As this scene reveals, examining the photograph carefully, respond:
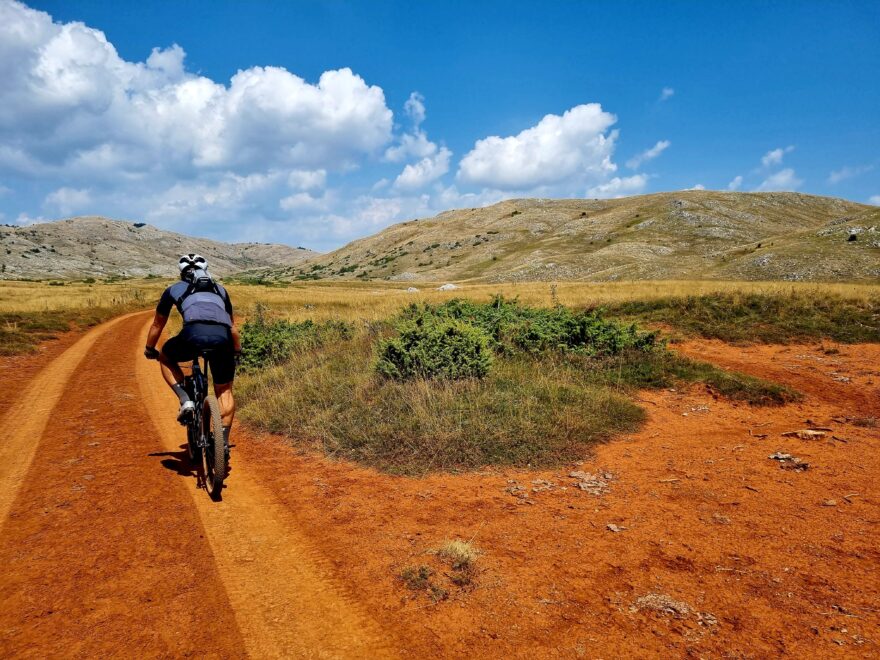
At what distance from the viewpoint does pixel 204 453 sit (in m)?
6.00

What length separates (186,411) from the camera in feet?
19.6

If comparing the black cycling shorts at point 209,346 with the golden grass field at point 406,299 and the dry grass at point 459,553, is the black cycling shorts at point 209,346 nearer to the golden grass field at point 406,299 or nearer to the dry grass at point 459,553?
the dry grass at point 459,553

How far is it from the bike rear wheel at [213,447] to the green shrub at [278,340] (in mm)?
6714

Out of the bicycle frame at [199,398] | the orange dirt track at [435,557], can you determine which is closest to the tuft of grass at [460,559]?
the orange dirt track at [435,557]

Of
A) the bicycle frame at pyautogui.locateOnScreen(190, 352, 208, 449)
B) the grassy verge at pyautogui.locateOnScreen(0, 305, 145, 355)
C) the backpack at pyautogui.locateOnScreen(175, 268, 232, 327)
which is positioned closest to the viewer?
the backpack at pyautogui.locateOnScreen(175, 268, 232, 327)

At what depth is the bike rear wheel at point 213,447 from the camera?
543 cm

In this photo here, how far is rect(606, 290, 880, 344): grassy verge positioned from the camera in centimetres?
1655

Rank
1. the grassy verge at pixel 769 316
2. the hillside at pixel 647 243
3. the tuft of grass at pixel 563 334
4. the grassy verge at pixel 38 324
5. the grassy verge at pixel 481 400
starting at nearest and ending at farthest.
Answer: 1. the grassy verge at pixel 481 400
2. the tuft of grass at pixel 563 334
3. the grassy verge at pixel 769 316
4. the grassy verge at pixel 38 324
5. the hillside at pixel 647 243

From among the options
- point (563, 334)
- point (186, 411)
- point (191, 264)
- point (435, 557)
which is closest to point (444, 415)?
point (435, 557)

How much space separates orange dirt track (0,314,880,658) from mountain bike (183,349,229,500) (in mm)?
281

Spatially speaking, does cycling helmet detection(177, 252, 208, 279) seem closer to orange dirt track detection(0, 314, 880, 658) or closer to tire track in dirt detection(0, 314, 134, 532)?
orange dirt track detection(0, 314, 880, 658)

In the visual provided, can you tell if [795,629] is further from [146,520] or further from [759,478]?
[146,520]

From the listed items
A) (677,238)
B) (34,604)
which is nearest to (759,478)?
(34,604)

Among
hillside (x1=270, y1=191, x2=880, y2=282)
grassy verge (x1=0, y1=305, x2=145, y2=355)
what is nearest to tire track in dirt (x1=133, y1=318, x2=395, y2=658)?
grassy verge (x1=0, y1=305, x2=145, y2=355)
